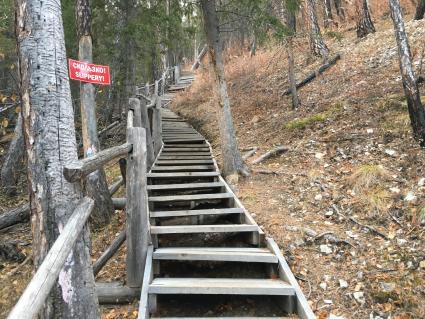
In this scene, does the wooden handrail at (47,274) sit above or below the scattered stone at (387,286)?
above

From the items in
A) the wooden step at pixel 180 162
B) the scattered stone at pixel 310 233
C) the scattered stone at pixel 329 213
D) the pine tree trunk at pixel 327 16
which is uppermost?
the pine tree trunk at pixel 327 16

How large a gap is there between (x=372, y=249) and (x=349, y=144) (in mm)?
3180

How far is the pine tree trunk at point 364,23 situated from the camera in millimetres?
14414

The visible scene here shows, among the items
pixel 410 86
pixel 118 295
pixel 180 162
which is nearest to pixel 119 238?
pixel 118 295

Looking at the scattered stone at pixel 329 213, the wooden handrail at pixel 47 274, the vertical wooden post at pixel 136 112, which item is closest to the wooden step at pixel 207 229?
the scattered stone at pixel 329 213

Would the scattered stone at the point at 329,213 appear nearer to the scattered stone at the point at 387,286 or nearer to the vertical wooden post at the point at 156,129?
the scattered stone at the point at 387,286

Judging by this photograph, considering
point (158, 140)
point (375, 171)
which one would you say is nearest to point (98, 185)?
point (158, 140)

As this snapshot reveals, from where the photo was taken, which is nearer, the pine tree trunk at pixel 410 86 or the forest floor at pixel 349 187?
the forest floor at pixel 349 187

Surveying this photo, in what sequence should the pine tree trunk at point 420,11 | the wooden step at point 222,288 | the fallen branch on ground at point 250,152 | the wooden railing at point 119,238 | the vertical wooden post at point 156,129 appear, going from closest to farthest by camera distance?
1. the wooden railing at point 119,238
2. the wooden step at point 222,288
3. the fallen branch on ground at point 250,152
4. the vertical wooden post at point 156,129
5. the pine tree trunk at point 420,11

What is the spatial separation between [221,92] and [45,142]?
5.37 meters

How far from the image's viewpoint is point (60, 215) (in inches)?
106

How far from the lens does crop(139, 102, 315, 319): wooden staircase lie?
415 centimetres

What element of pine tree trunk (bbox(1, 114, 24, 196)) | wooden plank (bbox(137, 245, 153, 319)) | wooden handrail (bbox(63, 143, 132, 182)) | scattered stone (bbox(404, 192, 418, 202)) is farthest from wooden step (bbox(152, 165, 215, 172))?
pine tree trunk (bbox(1, 114, 24, 196))

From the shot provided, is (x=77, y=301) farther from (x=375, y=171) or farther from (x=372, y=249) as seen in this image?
(x=375, y=171)
